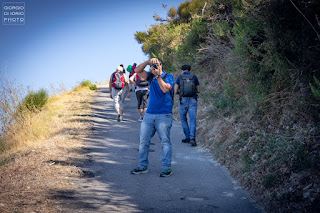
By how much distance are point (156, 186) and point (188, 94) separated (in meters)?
3.33

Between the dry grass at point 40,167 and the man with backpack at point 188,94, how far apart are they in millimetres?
2884

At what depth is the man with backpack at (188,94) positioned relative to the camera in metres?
7.87

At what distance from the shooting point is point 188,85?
7.86 metres

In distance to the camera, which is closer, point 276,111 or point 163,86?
point 163,86

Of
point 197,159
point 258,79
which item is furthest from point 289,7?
point 197,159

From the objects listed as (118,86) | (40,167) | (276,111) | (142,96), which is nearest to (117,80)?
(118,86)

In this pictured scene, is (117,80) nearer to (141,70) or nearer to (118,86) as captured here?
(118,86)

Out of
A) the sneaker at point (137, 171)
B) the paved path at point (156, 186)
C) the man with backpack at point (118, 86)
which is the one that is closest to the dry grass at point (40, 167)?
the paved path at point (156, 186)

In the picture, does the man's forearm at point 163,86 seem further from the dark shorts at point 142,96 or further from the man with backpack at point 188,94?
the dark shorts at point 142,96

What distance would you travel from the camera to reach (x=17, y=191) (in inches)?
186

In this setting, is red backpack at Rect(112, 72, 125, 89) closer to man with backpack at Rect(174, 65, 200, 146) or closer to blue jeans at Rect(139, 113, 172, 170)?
man with backpack at Rect(174, 65, 200, 146)

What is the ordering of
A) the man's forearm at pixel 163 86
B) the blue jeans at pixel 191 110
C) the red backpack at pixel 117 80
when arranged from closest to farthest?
1. the man's forearm at pixel 163 86
2. the blue jeans at pixel 191 110
3. the red backpack at pixel 117 80

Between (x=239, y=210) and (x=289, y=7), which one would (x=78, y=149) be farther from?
(x=289, y=7)

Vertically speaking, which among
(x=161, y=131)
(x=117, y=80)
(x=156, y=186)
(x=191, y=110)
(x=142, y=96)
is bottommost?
(x=156, y=186)
